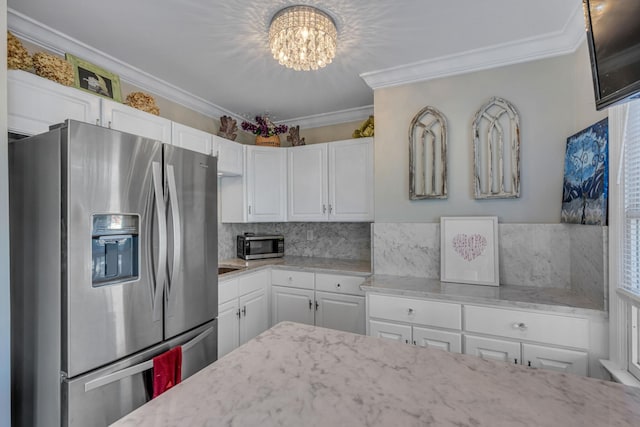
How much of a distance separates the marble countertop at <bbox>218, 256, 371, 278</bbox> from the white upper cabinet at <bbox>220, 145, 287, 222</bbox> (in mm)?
441

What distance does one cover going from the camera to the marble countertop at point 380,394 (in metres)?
0.61

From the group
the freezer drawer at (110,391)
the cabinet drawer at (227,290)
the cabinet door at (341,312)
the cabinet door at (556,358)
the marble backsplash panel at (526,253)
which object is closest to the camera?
the freezer drawer at (110,391)

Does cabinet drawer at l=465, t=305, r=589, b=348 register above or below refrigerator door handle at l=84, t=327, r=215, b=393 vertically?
above

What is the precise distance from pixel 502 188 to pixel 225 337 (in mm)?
2415

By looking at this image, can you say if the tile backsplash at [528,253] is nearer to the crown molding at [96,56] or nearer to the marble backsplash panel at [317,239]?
the marble backsplash panel at [317,239]

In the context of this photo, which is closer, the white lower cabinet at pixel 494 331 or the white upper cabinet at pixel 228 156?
the white lower cabinet at pixel 494 331

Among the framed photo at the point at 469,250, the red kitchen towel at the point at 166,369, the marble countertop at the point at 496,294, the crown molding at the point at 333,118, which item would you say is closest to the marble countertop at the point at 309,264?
the marble countertop at the point at 496,294

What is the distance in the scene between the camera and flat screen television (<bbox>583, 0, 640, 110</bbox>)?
0.78 metres

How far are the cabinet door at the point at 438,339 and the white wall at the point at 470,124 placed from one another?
84 centimetres

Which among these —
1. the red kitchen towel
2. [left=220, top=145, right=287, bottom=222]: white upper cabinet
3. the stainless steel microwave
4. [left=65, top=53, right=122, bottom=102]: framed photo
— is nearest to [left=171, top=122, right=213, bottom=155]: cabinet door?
[left=65, top=53, right=122, bottom=102]: framed photo

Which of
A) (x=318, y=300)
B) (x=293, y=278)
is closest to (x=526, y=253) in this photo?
(x=318, y=300)

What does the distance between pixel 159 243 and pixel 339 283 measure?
1.54m

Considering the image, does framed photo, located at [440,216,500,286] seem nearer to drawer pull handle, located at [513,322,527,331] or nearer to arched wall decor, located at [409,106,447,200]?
arched wall decor, located at [409,106,447,200]

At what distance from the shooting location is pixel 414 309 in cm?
203
